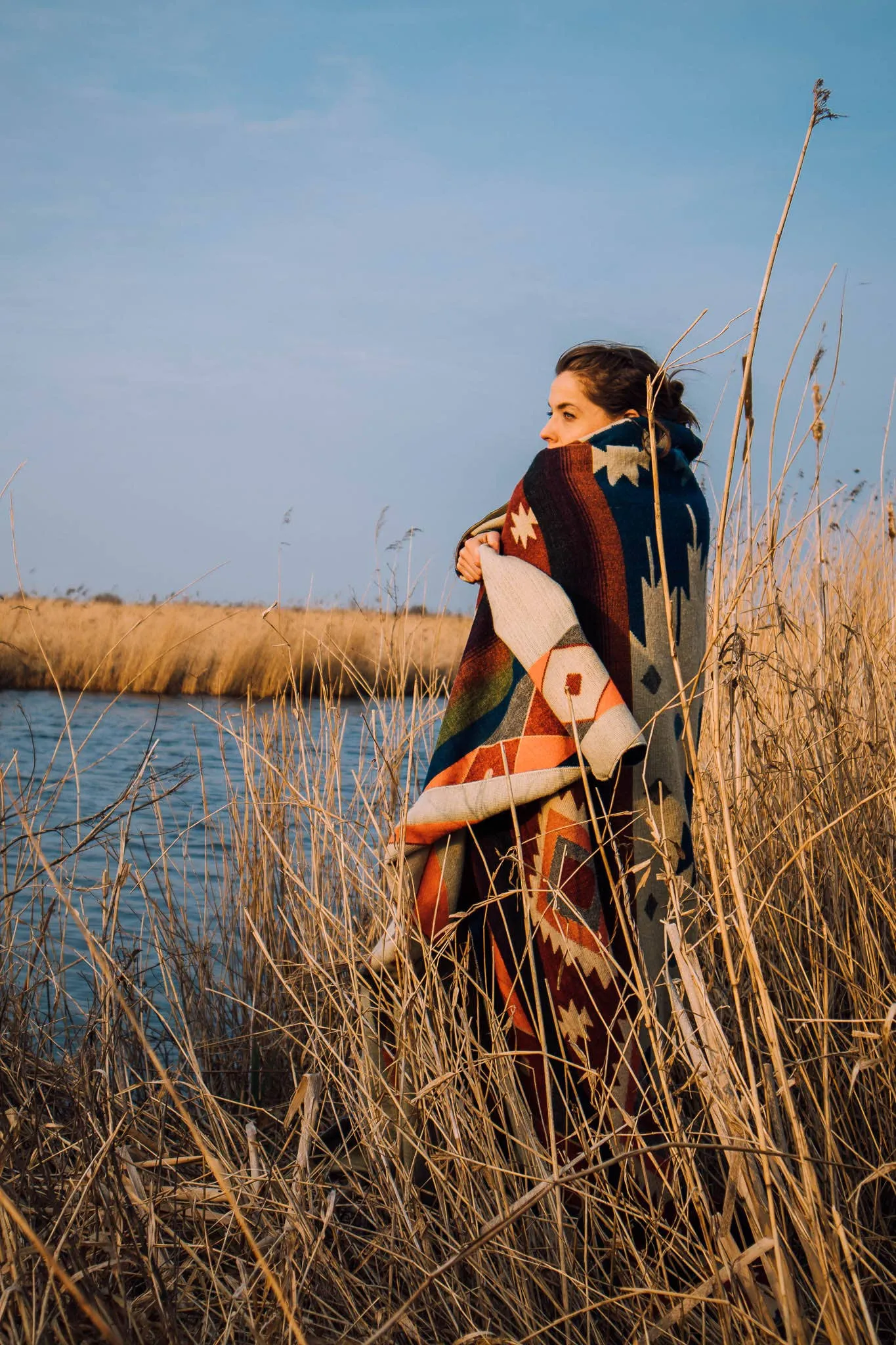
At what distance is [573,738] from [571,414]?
0.56 m

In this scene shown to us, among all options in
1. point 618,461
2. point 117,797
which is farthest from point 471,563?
point 117,797

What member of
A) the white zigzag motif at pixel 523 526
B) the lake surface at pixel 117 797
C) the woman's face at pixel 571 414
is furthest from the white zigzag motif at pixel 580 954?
the woman's face at pixel 571 414

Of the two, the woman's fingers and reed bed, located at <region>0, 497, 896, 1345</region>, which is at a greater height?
the woman's fingers

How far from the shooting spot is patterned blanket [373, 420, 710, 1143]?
1399 mm

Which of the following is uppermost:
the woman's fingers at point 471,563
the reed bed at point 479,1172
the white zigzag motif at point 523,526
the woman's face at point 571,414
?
the woman's face at point 571,414

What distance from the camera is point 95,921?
3111 mm

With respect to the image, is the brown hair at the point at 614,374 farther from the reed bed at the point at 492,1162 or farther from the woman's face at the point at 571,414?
the reed bed at the point at 492,1162

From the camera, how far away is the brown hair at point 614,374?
5.29 ft

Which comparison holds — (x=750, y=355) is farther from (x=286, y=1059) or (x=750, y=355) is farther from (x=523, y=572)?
(x=286, y=1059)

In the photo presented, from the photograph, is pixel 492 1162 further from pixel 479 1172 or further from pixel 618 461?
pixel 618 461

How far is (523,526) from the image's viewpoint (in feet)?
5.15

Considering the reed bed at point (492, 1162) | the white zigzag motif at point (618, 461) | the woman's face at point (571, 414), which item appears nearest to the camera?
the reed bed at point (492, 1162)

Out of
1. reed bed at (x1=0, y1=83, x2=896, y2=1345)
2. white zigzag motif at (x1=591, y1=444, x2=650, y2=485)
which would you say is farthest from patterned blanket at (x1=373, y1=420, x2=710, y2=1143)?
reed bed at (x1=0, y1=83, x2=896, y2=1345)

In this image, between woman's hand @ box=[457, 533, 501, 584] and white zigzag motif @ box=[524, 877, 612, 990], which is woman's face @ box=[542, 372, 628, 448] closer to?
woman's hand @ box=[457, 533, 501, 584]
